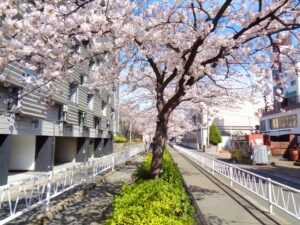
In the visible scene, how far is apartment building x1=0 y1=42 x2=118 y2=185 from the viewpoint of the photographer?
12.7 m

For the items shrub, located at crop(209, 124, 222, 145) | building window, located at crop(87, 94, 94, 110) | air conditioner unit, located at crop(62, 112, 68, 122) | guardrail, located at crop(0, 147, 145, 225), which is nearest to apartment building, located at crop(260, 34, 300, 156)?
A: guardrail, located at crop(0, 147, 145, 225)

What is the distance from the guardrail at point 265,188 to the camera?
7573 millimetres

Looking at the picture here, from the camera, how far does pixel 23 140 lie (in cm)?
1772

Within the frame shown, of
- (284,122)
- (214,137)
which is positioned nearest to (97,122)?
(284,122)

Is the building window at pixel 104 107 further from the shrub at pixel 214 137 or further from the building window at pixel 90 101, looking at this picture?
the shrub at pixel 214 137

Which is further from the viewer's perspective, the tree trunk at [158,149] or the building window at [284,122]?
the building window at [284,122]

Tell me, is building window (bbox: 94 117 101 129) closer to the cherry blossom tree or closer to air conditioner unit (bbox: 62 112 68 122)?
air conditioner unit (bbox: 62 112 68 122)

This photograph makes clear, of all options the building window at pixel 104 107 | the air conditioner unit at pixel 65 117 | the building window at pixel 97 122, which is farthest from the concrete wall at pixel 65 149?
the building window at pixel 104 107

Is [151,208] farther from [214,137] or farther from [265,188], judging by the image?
[214,137]

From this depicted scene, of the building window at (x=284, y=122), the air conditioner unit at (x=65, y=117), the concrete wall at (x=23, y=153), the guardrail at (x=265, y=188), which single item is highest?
the building window at (x=284, y=122)

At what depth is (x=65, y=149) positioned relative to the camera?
25422 millimetres

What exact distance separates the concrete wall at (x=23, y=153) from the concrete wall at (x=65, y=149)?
716 cm

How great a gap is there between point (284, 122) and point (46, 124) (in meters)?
37.3

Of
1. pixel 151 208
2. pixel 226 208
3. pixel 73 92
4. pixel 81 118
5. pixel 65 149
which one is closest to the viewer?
pixel 151 208
